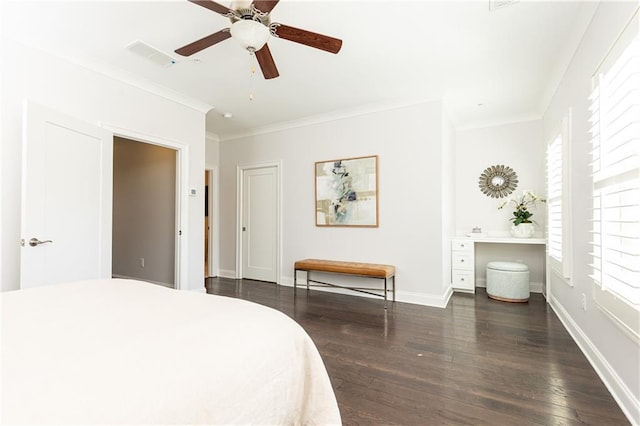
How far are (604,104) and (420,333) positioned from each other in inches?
86.9

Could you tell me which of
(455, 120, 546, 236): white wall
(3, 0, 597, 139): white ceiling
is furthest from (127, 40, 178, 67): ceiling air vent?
(455, 120, 546, 236): white wall

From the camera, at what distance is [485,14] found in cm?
229

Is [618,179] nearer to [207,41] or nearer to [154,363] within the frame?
[154,363]

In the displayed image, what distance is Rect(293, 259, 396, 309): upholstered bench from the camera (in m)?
3.67

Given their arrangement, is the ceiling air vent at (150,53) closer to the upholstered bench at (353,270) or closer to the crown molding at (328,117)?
the crown molding at (328,117)

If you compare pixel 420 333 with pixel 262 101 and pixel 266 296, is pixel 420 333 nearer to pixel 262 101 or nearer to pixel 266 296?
pixel 266 296

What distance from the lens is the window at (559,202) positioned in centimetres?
283

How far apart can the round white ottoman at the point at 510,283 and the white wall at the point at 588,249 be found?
1.89 ft

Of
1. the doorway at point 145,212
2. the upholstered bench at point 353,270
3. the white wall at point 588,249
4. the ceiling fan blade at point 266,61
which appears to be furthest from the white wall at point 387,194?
the ceiling fan blade at point 266,61

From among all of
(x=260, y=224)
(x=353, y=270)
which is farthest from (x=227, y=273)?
(x=353, y=270)

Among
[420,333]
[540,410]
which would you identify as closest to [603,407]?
[540,410]

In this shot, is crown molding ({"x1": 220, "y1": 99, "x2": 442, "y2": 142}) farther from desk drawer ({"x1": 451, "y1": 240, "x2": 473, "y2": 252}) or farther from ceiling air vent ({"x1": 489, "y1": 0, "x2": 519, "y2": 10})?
desk drawer ({"x1": 451, "y1": 240, "x2": 473, "y2": 252})

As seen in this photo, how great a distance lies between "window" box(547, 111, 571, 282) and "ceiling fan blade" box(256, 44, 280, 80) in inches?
107

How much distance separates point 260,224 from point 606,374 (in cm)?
444
